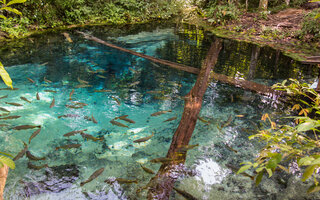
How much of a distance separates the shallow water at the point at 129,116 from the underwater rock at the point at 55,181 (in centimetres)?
1

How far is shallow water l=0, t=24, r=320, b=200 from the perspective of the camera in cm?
287

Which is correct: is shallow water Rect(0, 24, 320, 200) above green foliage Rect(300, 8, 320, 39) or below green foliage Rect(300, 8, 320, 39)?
below

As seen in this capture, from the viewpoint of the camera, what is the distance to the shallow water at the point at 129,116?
2.87 m

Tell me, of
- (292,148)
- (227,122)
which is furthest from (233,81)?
(292,148)

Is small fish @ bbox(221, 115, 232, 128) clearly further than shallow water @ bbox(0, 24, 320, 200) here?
Yes

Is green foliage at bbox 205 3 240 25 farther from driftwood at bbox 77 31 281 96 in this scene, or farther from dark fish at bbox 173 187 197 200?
dark fish at bbox 173 187 197 200

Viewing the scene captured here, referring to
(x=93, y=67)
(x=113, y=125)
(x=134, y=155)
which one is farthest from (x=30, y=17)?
(x=134, y=155)

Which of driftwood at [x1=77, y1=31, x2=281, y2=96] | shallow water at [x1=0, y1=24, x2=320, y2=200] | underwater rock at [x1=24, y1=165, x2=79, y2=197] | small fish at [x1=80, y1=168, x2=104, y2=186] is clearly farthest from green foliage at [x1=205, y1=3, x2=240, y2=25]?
underwater rock at [x1=24, y1=165, x2=79, y2=197]

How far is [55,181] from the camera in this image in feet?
9.53

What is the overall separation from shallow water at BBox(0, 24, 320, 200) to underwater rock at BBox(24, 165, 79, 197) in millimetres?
13

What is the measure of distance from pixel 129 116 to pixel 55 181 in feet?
6.79

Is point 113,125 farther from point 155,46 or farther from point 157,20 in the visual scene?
point 157,20

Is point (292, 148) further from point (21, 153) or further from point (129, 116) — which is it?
point (21, 153)

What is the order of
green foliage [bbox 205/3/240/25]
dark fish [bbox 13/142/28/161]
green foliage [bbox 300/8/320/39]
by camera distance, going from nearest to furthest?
dark fish [bbox 13/142/28/161], green foliage [bbox 300/8/320/39], green foliage [bbox 205/3/240/25]
